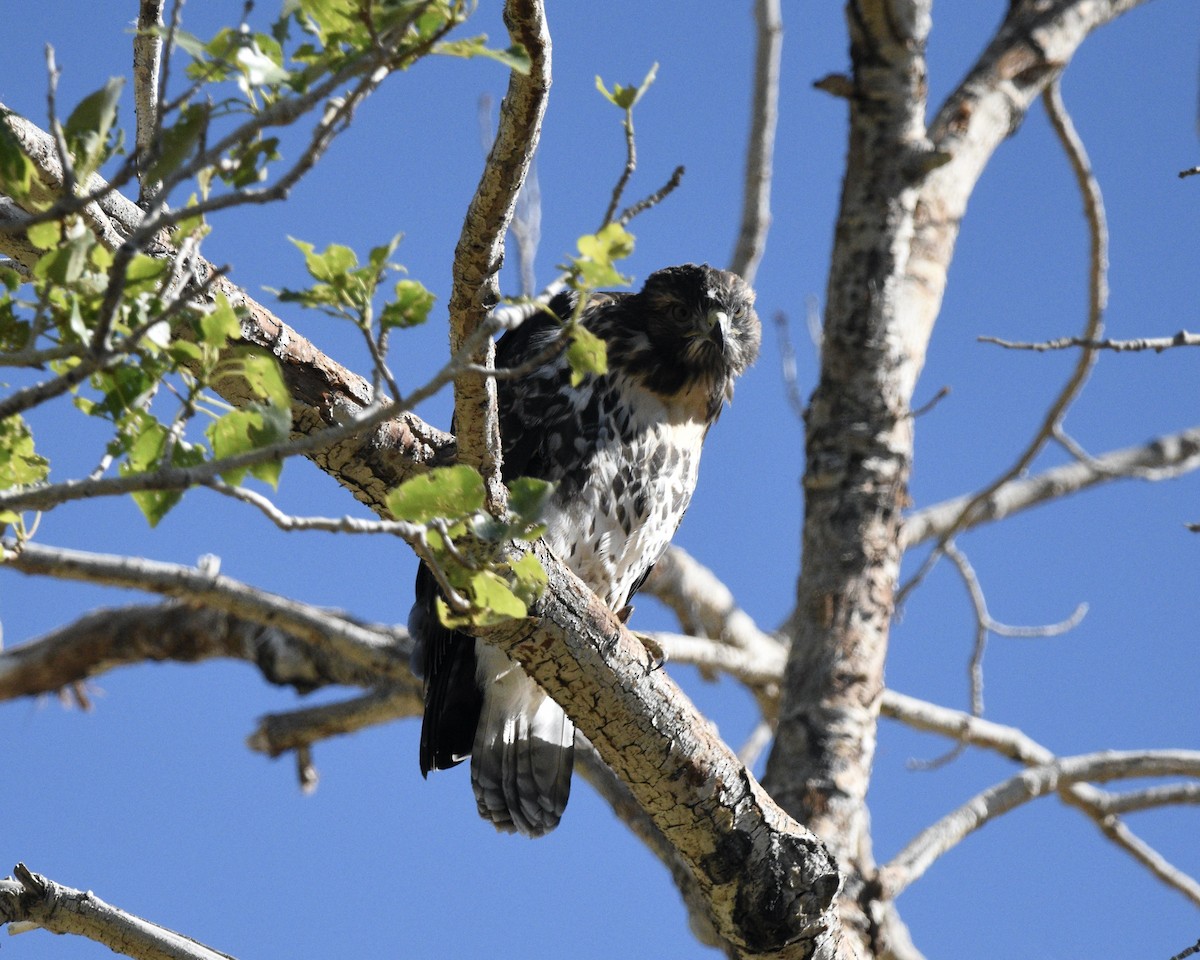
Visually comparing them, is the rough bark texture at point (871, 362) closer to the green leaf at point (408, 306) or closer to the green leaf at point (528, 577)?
the green leaf at point (528, 577)

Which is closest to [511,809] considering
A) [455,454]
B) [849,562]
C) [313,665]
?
[849,562]

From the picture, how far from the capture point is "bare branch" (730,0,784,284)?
516 cm

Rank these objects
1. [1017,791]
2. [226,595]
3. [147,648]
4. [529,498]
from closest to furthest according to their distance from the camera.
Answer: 1. [529,498]
2. [1017,791]
3. [226,595]
4. [147,648]

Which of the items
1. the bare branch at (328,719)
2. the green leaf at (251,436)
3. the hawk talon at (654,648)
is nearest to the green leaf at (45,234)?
the green leaf at (251,436)

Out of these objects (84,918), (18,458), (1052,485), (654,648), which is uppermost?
(1052,485)

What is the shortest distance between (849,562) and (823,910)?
1277 millimetres

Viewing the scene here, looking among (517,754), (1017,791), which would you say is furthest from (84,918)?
(1017,791)

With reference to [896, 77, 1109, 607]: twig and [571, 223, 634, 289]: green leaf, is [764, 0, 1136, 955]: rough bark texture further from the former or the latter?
[571, 223, 634, 289]: green leaf

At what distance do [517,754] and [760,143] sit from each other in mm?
2771

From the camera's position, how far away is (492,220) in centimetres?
178

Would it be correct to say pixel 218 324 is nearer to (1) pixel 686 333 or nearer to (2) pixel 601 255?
(2) pixel 601 255

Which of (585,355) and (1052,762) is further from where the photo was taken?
(1052,762)

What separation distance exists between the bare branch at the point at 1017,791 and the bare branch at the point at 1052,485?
1530mm

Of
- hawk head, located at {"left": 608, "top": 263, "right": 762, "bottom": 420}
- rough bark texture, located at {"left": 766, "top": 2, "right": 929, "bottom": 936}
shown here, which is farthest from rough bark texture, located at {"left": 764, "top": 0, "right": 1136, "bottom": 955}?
hawk head, located at {"left": 608, "top": 263, "right": 762, "bottom": 420}
